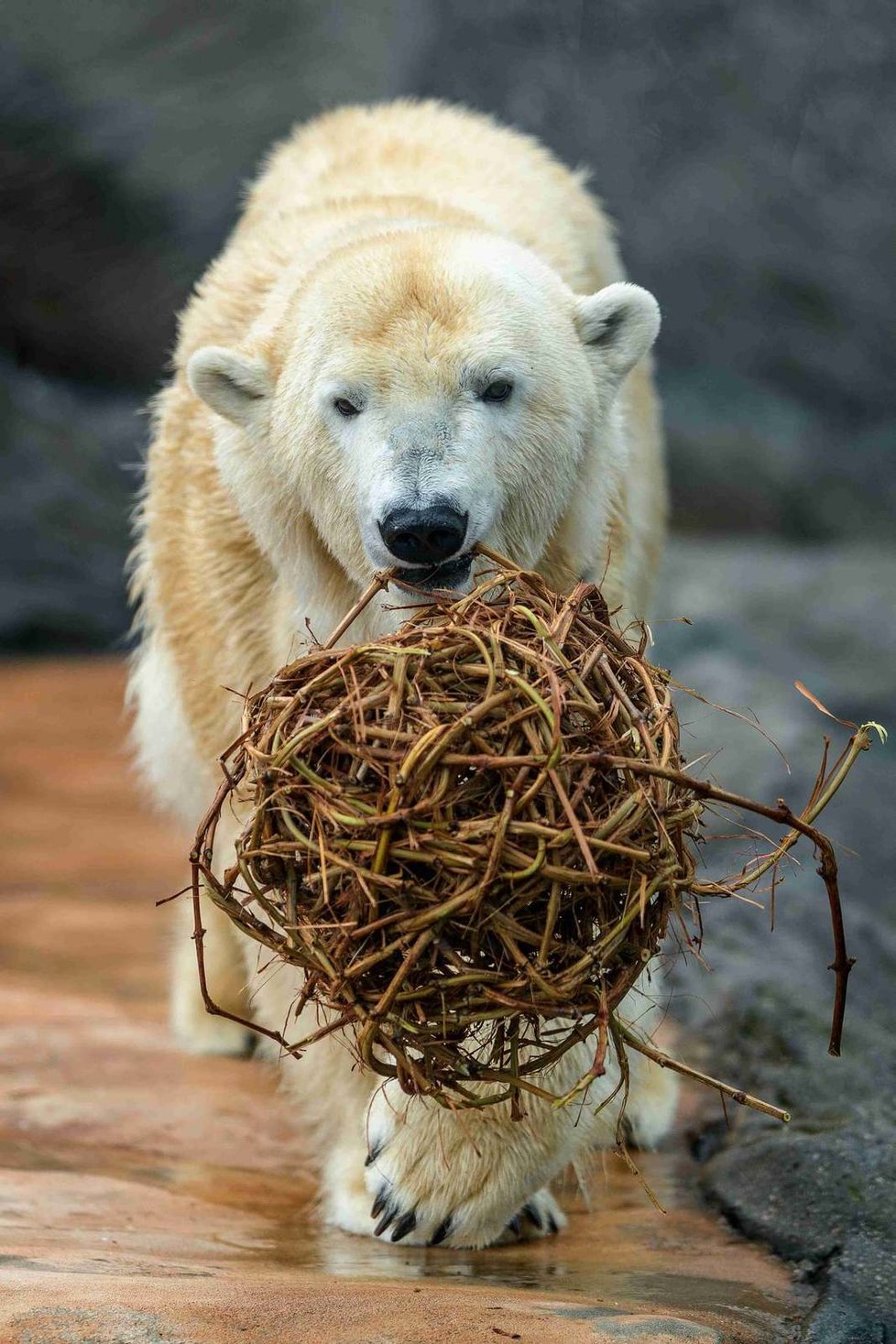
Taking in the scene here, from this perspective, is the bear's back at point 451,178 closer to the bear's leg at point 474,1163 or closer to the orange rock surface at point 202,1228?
the bear's leg at point 474,1163

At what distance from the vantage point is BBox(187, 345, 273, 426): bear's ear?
8.24ft

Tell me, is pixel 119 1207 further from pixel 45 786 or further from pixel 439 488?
pixel 45 786

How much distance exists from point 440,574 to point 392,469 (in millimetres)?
159

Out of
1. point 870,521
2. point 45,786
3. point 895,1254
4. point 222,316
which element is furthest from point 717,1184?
point 870,521

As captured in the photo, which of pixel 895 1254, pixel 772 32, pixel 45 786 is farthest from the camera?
pixel 772 32

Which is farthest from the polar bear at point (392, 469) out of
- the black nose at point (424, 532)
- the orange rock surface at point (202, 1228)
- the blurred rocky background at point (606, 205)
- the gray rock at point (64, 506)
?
the gray rock at point (64, 506)

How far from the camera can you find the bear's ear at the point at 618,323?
2.59m

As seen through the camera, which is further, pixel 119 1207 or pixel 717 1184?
pixel 717 1184

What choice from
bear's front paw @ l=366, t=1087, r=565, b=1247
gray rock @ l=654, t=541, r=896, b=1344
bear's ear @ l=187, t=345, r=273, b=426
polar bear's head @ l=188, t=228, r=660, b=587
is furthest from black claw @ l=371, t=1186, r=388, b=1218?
bear's ear @ l=187, t=345, r=273, b=426

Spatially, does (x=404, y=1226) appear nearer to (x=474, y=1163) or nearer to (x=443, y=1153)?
(x=474, y=1163)

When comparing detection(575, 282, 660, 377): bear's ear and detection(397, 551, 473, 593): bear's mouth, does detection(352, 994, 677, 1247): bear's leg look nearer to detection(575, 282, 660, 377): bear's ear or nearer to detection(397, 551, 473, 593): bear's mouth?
detection(397, 551, 473, 593): bear's mouth

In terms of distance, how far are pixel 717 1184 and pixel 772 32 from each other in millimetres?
6723

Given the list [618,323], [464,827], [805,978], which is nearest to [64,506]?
[805,978]

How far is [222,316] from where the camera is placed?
309cm
